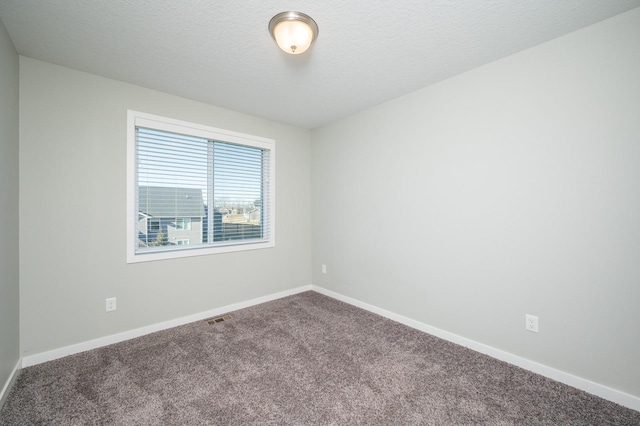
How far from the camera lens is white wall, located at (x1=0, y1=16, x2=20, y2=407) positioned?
1.75m

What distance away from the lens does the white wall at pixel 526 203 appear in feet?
5.62

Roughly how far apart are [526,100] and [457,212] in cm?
101

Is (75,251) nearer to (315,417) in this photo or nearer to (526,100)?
(315,417)

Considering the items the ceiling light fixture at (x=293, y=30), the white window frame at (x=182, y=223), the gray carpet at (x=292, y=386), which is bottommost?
the gray carpet at (x=292, y=386)

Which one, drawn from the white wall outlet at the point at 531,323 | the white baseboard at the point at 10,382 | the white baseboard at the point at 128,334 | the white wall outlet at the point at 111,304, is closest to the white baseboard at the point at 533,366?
the white wall outlet at the point at 531,323

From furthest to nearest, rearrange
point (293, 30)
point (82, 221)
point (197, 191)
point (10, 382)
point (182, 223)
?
point (197, 191) < point (182, 223) < point (82, 221) < point (10, 382) < point (293, 30)

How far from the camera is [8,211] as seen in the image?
188cm

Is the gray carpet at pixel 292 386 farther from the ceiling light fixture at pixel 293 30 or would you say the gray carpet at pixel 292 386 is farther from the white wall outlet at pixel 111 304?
the ceiling light fixture at pixel 293 30

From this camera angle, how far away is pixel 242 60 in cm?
220

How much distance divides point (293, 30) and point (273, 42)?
0.32 m

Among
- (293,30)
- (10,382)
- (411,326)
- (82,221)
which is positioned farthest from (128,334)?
(293,30)

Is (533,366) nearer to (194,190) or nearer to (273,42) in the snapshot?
(273,42)

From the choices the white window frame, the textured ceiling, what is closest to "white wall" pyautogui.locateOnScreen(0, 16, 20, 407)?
the textured ceiling

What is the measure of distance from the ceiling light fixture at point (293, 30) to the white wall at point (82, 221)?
1677 mm
